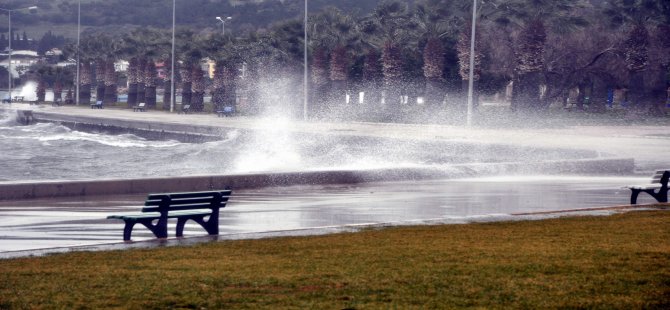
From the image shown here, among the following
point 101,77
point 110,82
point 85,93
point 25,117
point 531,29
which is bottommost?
point 25,117

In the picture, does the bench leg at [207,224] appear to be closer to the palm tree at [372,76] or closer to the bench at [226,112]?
the palm tree at [372,76]

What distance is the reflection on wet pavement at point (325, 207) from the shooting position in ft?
42.8

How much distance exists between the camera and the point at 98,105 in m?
83.0

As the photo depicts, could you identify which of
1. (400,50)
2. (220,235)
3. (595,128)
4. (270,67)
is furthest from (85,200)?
(270,67)

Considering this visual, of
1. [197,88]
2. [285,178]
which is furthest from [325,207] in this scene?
[197,88]

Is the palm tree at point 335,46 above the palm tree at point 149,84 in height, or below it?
above

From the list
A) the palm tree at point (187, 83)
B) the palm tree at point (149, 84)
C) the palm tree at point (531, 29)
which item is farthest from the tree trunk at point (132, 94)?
the palm tree at point (531, 29)

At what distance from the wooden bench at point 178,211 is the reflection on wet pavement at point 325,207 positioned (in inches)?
8.8

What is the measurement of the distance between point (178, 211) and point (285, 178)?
674 centimetres

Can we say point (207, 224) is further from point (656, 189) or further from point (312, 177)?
point (656, 189)

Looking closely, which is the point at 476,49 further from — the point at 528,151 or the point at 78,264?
the point at 78,264

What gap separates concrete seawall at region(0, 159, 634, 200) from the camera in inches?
655

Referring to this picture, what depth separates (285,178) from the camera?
19562 millimetres

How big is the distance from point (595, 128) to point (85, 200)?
32693mm
